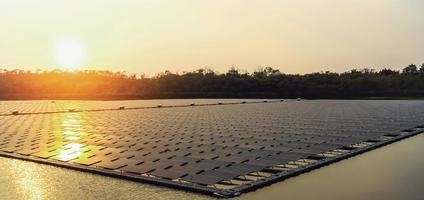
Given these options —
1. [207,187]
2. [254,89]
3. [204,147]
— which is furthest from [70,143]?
[254,89]

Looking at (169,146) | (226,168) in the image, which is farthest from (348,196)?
(169,146)

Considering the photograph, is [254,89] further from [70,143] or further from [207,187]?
[207,187]

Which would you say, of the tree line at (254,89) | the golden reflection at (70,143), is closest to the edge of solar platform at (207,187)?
the golden reflection at (70,143)

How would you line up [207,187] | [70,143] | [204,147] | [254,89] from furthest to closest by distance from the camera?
1. [254,89]
2. [70,143]
3. [204,147]
4. [207,187]

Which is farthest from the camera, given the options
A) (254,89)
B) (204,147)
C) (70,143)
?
(254,89)

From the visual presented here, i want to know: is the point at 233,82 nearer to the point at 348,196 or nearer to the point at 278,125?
the point at 278,125

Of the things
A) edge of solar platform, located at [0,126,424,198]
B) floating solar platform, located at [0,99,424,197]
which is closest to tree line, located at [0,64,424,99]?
floating solar platform, located at [0,99,424,197]

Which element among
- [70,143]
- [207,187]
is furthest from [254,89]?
[207,187]

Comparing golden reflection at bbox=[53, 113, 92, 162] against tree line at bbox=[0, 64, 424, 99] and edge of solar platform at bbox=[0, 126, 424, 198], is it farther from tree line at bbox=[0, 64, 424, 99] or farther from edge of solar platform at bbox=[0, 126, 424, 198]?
tree line at bbox=[0, 64, 424, 99]

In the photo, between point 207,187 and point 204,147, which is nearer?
point 207,187

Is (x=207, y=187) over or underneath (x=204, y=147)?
underneath

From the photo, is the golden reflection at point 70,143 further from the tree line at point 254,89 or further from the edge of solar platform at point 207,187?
the tree line at point 254,89
